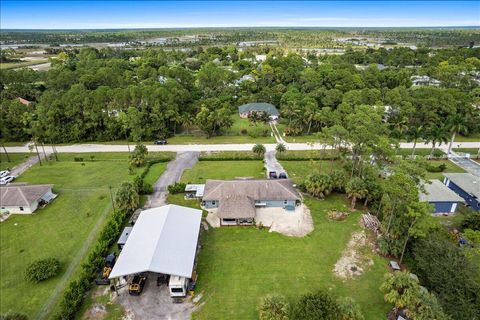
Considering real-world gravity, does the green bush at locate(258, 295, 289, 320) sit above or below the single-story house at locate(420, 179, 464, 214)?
above

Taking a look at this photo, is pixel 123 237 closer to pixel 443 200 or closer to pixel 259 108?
pixel 443 200

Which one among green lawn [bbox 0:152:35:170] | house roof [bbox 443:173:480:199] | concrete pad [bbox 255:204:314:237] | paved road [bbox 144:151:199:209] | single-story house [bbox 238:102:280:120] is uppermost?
single-story house [bbox 238:102:280:120]

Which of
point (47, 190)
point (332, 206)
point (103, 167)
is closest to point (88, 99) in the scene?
point (103, 167)

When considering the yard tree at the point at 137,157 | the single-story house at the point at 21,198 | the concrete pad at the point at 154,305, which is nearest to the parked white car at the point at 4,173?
the single-story house at the point at 21,198

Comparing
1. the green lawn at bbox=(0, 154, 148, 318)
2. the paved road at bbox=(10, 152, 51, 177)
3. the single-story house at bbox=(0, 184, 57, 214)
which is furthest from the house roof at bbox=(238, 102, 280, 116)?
the single-story house at bbox=(0, 184, 57, 214)

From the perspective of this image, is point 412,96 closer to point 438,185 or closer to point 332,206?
point 438,185

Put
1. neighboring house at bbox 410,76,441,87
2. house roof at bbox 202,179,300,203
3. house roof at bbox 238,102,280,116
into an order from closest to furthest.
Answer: house roof at bbox 202,179,300,203 < house roof at bbox 238,102,280,116 < neighboring house at bbox 410,76,441,87

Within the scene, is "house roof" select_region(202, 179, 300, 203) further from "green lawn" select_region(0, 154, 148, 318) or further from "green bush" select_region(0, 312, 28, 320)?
"green bush" select_region(0, 312, 28, 320)
